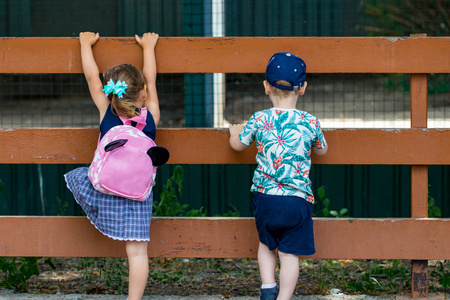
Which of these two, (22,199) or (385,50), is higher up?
(385,50)

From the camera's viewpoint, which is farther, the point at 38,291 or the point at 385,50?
the point at 38,291

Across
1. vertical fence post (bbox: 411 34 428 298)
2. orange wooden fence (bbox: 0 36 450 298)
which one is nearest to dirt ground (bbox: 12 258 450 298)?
vertical fence post (bbox: 411 34 428 298)

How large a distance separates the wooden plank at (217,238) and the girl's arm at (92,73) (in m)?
0.67

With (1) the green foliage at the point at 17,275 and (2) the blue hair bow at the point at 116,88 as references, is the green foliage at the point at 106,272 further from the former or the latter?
(2) the blue hair bow at the point at 116,88

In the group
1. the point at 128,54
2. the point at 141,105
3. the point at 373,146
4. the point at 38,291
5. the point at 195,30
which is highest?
the point at 195,30

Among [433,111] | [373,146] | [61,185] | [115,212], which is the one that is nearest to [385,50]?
[373,146]

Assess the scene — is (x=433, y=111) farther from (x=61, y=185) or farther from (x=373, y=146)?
(x=61, y=185)

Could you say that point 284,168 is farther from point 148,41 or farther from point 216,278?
point 216,278

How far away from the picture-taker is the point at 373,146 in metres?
3.39

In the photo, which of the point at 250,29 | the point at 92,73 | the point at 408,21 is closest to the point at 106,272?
the point at 92,73

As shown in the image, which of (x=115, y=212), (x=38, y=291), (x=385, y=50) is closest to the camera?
(x=115, y=212)

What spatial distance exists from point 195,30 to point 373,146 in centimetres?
209

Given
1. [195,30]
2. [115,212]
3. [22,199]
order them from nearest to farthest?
[115,212], [195,30], [22,199]

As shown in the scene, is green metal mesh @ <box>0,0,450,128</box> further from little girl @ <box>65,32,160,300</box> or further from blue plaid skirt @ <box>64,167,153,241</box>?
blue plaid skirt @ <box>64,167,153,241</box>
